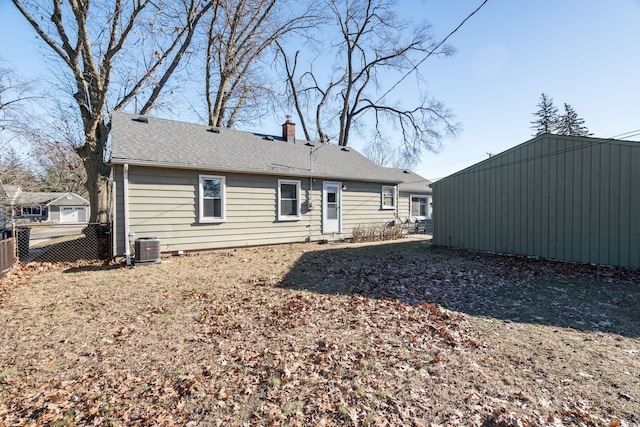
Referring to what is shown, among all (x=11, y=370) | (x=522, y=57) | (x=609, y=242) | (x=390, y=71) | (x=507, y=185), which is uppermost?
(x=390, y=71)

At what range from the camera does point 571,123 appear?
3812cm

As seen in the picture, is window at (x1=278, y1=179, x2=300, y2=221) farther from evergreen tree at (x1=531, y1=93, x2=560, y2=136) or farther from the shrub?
evergreen tree at (x1=531, y1=93, x2=560, y2=136)

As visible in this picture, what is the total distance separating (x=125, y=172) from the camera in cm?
831

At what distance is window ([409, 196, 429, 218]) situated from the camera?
2041 cm

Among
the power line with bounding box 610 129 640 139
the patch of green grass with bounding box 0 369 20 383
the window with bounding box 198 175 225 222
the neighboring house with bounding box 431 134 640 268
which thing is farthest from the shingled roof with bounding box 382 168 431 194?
the patch of green grass with bounding box 0 369 20 383

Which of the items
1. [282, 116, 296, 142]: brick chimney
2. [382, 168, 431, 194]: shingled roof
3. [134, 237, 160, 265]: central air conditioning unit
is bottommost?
[134, 237, 160, 265]: central air conditioning unit

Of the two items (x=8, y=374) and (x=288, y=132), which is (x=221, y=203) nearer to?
(x=288, y=132)

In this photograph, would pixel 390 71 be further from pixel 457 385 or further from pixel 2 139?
pixel 457 385

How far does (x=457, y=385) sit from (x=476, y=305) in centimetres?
271

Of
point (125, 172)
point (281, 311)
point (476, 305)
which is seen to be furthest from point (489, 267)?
point (125, 172)

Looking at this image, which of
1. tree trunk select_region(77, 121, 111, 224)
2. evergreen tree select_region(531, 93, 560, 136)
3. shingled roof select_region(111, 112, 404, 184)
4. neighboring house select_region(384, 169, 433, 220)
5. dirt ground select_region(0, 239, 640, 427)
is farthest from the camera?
evergreen tree select_region(531, 93, 560, 136)

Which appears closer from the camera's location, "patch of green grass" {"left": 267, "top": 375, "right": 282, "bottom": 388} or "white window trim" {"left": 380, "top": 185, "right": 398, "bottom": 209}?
"patch of green grass" {"left": 267, "top": 375, "right": 282, "bottom": 388}

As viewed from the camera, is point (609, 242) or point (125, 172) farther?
point (125, 172)

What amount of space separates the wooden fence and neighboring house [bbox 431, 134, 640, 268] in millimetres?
13106
